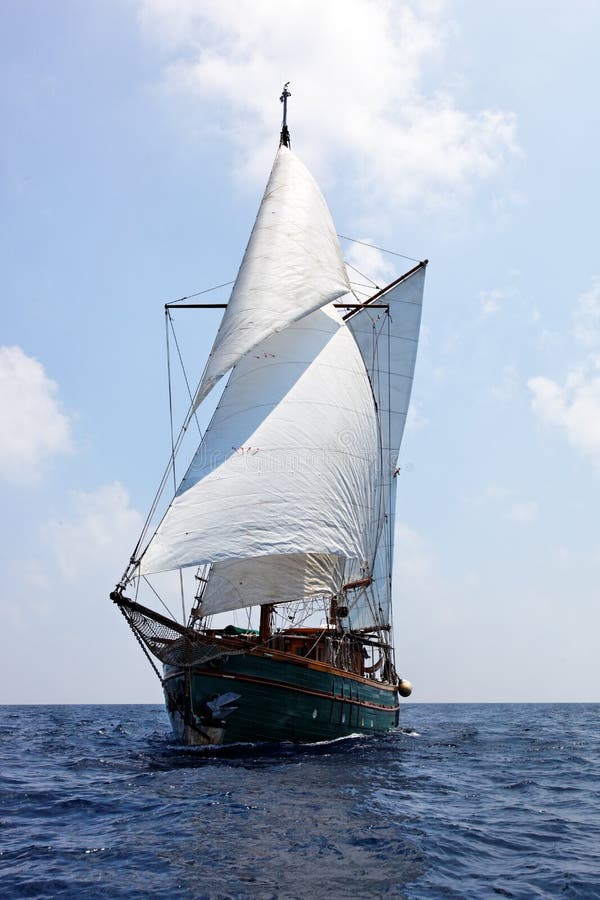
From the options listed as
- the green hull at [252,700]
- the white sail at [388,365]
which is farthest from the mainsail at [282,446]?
the white sail at [388,365]

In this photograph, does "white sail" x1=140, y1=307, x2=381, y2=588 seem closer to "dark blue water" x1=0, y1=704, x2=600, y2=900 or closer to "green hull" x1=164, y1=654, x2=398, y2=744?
"green hull" x1=164, y1=654, x2=398, y2=744

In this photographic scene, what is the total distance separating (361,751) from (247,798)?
8850mm

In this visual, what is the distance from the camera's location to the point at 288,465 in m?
20.8

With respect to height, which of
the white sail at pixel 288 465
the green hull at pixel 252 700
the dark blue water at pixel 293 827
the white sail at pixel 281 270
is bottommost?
the dark blue water at pixel 293 827

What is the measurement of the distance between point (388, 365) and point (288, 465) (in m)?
15.6

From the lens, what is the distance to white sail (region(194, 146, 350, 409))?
2252 centimetres

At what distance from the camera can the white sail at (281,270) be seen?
22.5m

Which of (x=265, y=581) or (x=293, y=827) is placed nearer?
(x=293, y=827)

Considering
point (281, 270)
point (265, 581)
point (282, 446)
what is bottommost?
point (265, 581)

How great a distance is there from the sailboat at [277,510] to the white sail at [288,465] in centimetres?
4

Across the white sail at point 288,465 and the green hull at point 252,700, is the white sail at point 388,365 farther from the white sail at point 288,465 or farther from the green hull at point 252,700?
the green hull at point 252,700

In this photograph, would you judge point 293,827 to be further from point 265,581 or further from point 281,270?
point 281,270

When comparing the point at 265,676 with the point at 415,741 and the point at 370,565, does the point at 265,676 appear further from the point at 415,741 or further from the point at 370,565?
the point at 415,741

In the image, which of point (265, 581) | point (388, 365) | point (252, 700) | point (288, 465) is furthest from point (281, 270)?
point (252, 700)
